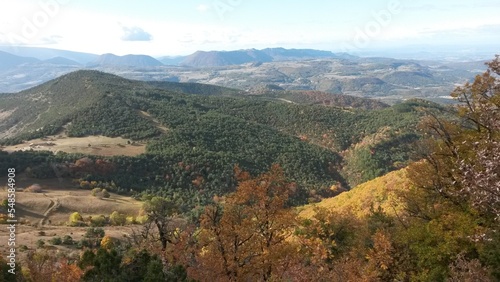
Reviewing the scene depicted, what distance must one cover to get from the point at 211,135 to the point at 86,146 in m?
41.2

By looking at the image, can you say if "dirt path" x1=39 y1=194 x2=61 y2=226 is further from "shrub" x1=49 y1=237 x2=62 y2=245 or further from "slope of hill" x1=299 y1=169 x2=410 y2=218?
"slope of hill" x1=299 y1=169 x2=410 y2=218

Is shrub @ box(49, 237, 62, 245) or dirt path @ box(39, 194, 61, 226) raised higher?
shrub @ box(49, 237, 62, 245)

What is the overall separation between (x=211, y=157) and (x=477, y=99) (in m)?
87.4

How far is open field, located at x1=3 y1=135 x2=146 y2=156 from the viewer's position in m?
105

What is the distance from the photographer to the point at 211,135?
12912 cm

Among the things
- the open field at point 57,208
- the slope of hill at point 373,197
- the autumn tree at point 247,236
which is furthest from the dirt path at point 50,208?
the autumn tree at point 247,236

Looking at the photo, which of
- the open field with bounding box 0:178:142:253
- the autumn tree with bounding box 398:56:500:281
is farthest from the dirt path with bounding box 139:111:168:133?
the autumn tree with bounding box 398:56:500:281

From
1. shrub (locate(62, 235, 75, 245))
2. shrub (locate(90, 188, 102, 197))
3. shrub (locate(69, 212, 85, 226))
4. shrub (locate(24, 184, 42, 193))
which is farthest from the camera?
shrub (locate(90, 188, 102, 197))

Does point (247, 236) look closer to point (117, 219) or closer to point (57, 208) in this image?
point (117, 219)

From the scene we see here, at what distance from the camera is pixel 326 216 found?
3353cm

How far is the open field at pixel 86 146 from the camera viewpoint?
343ft

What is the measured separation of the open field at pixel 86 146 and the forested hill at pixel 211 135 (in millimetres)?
4116

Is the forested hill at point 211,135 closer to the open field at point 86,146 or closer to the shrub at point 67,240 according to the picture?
the open field at point 86,146

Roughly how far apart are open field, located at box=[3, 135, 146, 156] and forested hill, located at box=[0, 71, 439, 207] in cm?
412
